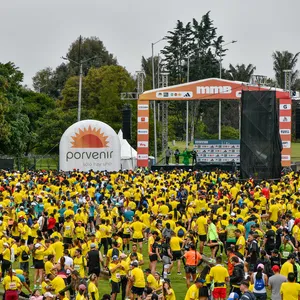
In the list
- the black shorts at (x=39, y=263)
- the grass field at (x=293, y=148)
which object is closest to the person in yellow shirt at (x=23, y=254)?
the black shorts at (x=39, y=263)

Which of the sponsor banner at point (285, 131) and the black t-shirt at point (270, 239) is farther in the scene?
the sponsor banner at point (285, 131)

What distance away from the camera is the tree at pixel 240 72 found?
4102 inches

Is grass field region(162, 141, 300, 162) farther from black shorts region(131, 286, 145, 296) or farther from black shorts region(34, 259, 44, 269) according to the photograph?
black shorts region(131, 286, 145, 296)

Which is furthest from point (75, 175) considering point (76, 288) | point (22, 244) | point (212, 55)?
point (212, 55)

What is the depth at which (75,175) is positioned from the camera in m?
38.1

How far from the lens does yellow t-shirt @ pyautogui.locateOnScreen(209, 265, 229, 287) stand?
1797 centimetres

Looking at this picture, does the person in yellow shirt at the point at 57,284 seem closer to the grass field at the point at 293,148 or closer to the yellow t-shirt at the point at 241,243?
the yellow t-shirt at the point at 241,243

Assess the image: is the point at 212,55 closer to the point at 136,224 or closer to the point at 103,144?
the point at 103,144

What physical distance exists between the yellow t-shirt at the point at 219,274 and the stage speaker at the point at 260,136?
24.9 metres

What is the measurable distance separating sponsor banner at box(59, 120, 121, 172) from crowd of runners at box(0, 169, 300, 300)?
1399 cm

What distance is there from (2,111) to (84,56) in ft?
198

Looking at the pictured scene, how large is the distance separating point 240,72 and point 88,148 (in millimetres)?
58007

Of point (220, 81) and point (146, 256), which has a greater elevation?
point (220, 81)

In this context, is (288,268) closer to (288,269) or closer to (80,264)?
(288,269)
